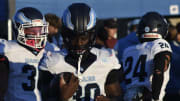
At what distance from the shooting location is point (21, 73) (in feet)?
13.1

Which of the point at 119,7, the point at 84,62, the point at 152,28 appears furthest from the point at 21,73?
the point at 119,7

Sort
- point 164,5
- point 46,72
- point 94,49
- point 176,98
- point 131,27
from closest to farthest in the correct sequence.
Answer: point 46,72 < point 94,49 < point 176,98 < point 131,27 < point 164,5

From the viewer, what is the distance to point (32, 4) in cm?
762

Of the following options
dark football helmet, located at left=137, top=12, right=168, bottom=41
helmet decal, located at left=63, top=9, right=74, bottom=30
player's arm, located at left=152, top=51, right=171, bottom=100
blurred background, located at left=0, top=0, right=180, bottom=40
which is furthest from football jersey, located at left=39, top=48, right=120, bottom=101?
blurred background, located at left=0, top=0, right=180, bottom=40

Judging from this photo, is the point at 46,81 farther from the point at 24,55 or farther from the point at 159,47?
the point at 159,47

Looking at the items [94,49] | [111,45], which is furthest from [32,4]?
[94,49]

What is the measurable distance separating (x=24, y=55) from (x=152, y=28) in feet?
5.02

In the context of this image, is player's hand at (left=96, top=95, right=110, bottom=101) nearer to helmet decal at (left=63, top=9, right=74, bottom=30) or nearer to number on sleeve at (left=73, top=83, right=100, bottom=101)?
number on sleeve at (left=73, top=83, right=100, bottom=101)

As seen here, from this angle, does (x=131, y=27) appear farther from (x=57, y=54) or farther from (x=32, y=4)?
(x=57, y=54)

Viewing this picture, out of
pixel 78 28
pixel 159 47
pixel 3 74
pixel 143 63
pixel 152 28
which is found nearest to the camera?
pixel 78 28

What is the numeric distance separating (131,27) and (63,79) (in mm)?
4796

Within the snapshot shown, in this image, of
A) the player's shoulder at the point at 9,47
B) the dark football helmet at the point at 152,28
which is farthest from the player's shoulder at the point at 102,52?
the dark football helmet at the point at 152,28

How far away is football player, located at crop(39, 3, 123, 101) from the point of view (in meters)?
3.07

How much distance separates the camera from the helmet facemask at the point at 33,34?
4031 mm
